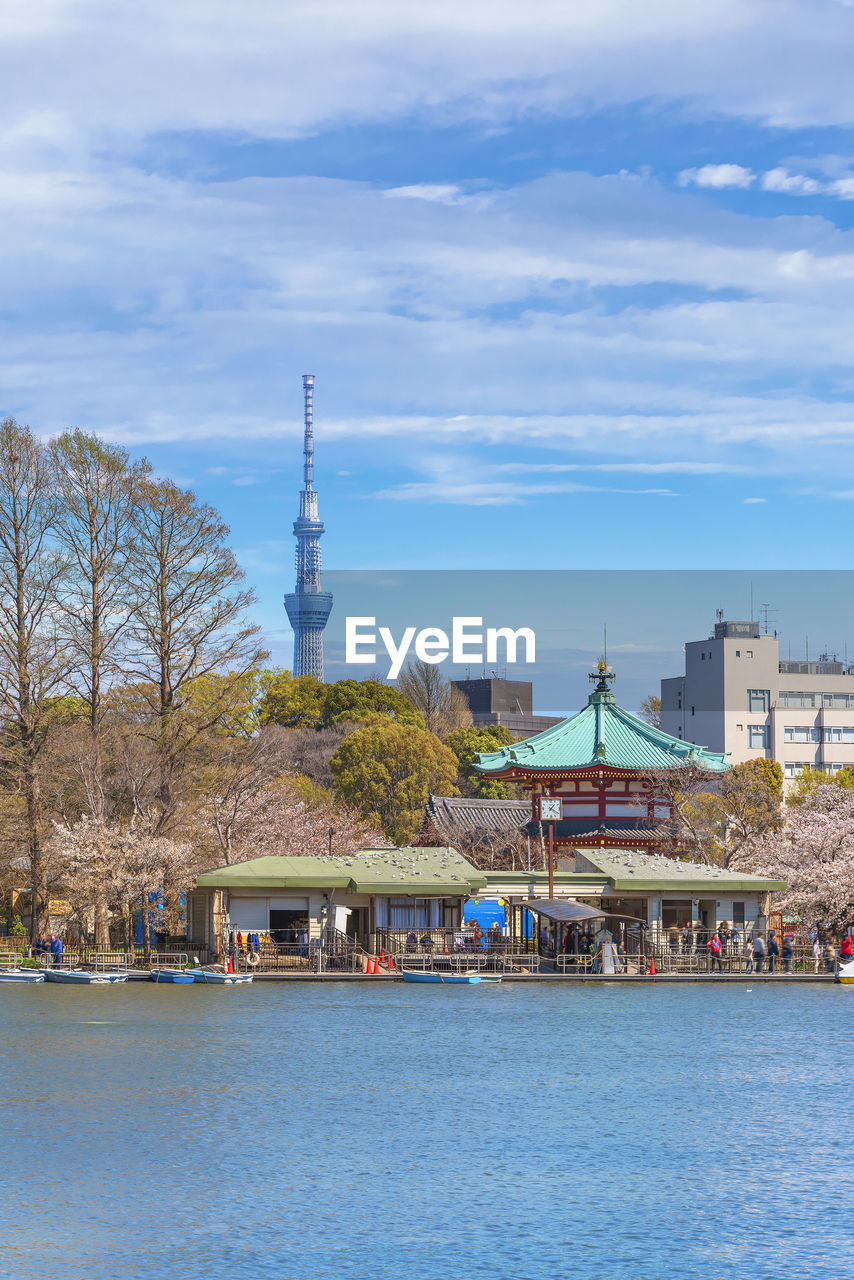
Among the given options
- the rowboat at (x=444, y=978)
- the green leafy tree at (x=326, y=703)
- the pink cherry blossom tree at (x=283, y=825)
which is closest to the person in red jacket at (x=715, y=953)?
the rowboat at (x=444, y=978)

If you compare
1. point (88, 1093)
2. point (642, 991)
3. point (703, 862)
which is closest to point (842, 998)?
point (642, 991)

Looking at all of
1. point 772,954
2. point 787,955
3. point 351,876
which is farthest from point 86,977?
point 787,955

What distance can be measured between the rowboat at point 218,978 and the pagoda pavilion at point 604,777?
24.0 m

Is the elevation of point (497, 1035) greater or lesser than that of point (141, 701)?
lesser

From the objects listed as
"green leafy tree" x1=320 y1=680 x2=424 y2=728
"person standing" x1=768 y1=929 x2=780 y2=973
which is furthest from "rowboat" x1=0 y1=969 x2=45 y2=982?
"green leafy tree" x1=320 y1=680 x2=424 y2=728

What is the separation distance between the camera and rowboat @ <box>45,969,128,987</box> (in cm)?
5919

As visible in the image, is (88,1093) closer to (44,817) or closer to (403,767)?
(44,817)

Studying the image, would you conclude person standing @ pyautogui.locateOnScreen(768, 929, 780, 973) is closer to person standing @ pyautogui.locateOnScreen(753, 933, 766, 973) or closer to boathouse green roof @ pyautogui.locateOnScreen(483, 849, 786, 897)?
person standing @ pyautogui.locateOnScreen(753, 933, 766, 973)

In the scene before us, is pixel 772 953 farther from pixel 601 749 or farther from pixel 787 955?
pixel 601 749

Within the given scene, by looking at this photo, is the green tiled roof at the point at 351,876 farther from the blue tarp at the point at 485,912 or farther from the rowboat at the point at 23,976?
the blue tarp at the point at 485,912

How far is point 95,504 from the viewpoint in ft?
231

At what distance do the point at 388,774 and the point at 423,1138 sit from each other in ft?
237

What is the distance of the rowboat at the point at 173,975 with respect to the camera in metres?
60.3

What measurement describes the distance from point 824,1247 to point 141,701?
5170cm
